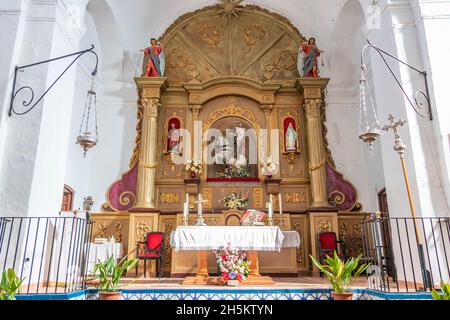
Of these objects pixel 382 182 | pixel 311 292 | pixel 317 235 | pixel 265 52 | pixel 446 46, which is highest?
pixel 265 52

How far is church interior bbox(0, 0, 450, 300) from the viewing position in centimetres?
509

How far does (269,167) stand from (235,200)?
1.35m

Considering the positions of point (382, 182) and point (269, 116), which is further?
point (269, 116)

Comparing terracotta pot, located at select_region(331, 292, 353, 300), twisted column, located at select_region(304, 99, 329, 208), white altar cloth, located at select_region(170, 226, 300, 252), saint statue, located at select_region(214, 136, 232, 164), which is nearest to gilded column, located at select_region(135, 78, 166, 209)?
saint statue, located at select_region(214, 136, 232, 164)

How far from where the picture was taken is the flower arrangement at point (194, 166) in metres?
8.30

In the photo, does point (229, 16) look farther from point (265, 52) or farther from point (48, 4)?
point (48, 4)

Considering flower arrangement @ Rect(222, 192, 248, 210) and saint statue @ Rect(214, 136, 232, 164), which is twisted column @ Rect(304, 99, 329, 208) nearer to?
flower arrangement @ Rect(222, 192, 248, 210)

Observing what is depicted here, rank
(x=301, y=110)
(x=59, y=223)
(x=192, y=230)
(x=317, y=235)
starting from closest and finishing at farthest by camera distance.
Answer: (x=59, y=223)
(x=192, y=230)
(x=317, y=235)
(x=301, y=110)

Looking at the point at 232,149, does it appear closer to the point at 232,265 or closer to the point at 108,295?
the point at 232,265

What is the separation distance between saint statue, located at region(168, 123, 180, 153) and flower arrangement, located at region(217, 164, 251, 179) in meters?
1.23

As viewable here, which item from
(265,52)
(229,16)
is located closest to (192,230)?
(265,52)

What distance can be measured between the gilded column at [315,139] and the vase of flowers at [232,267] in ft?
10.5

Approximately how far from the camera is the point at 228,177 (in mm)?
8602
